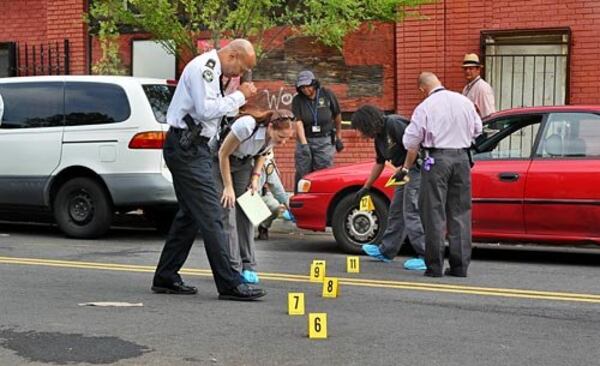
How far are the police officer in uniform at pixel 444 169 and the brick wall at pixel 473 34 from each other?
6018 millimetres

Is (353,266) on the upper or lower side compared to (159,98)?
lower

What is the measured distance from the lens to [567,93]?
43.1 feet

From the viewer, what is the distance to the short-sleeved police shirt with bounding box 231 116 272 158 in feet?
21.1

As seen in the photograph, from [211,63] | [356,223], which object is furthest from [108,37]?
[211,63]

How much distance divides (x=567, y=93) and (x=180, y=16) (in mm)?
5700

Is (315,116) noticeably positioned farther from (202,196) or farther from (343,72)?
(202,196)

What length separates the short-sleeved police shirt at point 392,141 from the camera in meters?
8.19

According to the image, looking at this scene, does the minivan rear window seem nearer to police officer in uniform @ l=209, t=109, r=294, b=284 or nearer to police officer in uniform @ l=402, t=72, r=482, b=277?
police officer in uniform @ l=209, t=109, r=294, b=284

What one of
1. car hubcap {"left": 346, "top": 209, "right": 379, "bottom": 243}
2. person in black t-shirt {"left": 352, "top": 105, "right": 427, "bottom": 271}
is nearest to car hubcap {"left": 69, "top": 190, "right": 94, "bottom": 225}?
car hubcap {"left": 346, "top": 209, "right": 379, "bottom": 243}

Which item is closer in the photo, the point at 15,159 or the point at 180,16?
the point at 15,159

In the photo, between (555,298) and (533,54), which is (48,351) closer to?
(555,298)

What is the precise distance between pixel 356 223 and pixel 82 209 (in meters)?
3.26

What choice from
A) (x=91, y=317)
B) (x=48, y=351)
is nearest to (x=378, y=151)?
(x=91, y=317)

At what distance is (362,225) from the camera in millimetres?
9148
